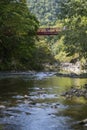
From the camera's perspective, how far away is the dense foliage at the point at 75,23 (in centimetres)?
2522

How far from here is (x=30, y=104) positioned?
1653 centimetres

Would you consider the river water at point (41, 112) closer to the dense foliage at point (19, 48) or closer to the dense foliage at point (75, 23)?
the dense foliage at point (75, 23)

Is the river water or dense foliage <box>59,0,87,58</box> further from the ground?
dense foliage <box>59,0,87,58</box>

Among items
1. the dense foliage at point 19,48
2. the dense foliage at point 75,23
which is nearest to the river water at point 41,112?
the dense foliage at point 75,23

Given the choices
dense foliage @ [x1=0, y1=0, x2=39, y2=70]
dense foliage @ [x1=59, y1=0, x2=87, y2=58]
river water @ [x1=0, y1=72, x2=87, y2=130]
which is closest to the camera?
river water @ [x1=0, y1=72, x2=87, y2=130]

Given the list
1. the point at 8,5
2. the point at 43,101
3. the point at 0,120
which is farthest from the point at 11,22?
the point at 0,120

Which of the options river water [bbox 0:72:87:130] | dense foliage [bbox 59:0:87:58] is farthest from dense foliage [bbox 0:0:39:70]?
river water [bbox 0:72:87:130]

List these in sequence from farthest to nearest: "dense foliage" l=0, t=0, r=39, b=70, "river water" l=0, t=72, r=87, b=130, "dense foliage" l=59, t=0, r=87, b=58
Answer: "dense foliage" l=0, t=0, r=39, b=70, "dense foliage" l=59, t=0, r=87, b=58, "river water" l=0, t=72, r=87, b=130

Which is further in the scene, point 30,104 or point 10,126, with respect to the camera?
point 30,104

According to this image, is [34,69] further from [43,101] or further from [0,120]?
[0,120]

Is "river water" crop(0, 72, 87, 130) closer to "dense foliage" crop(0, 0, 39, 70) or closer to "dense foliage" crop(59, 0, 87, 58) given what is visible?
"dense foliage" crop(59, 0, 87, 58)

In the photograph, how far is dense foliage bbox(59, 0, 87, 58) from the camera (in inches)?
993

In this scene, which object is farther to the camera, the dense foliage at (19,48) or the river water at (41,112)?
the dense foliage at (19,48)

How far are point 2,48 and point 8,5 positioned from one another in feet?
54.8
